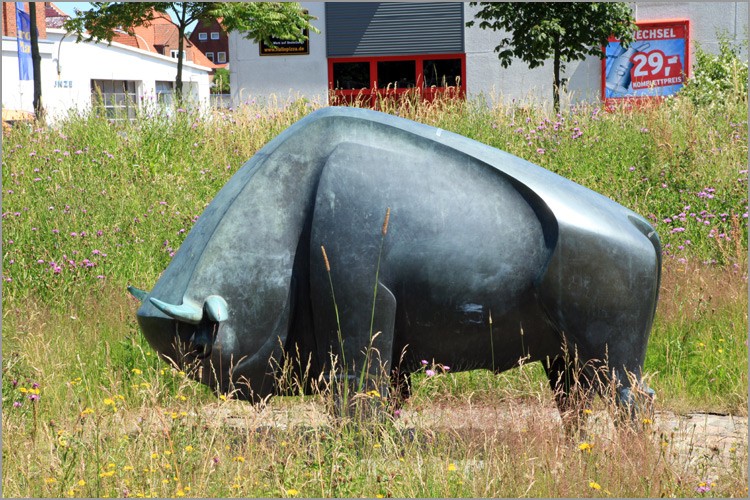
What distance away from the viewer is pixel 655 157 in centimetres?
878

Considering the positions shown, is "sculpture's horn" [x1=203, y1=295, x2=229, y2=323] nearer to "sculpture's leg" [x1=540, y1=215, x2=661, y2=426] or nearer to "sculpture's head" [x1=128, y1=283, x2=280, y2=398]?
"sculpture's head" [x1=128, y1=283, x2=280, y2=398]

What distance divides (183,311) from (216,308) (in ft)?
0.44

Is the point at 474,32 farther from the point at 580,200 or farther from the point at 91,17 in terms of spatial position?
the point at 580,200

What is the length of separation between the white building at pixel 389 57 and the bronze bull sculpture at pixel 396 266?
18579mm

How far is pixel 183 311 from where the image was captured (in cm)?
328

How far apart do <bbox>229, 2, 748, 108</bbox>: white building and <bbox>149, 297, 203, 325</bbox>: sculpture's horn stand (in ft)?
62.2

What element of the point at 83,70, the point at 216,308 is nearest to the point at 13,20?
the point at 83,70

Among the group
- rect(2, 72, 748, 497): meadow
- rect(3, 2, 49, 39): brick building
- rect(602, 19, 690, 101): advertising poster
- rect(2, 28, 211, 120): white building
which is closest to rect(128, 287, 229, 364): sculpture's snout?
rect(2, 72, 748, 497): meadow

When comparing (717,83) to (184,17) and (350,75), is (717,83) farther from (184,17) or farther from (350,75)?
(350,75)

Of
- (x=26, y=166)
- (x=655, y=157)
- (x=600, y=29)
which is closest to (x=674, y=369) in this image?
(x=655, y=157)

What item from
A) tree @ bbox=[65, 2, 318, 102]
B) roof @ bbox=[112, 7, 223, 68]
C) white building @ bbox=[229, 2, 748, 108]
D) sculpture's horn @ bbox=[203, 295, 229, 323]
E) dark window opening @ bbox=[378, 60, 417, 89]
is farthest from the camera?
roof @ bbox=[112, 7, 223, 68]

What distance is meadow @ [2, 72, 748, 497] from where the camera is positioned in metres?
3.22

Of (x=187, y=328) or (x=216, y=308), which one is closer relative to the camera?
(x=216, y=308)

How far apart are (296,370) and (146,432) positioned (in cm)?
67
